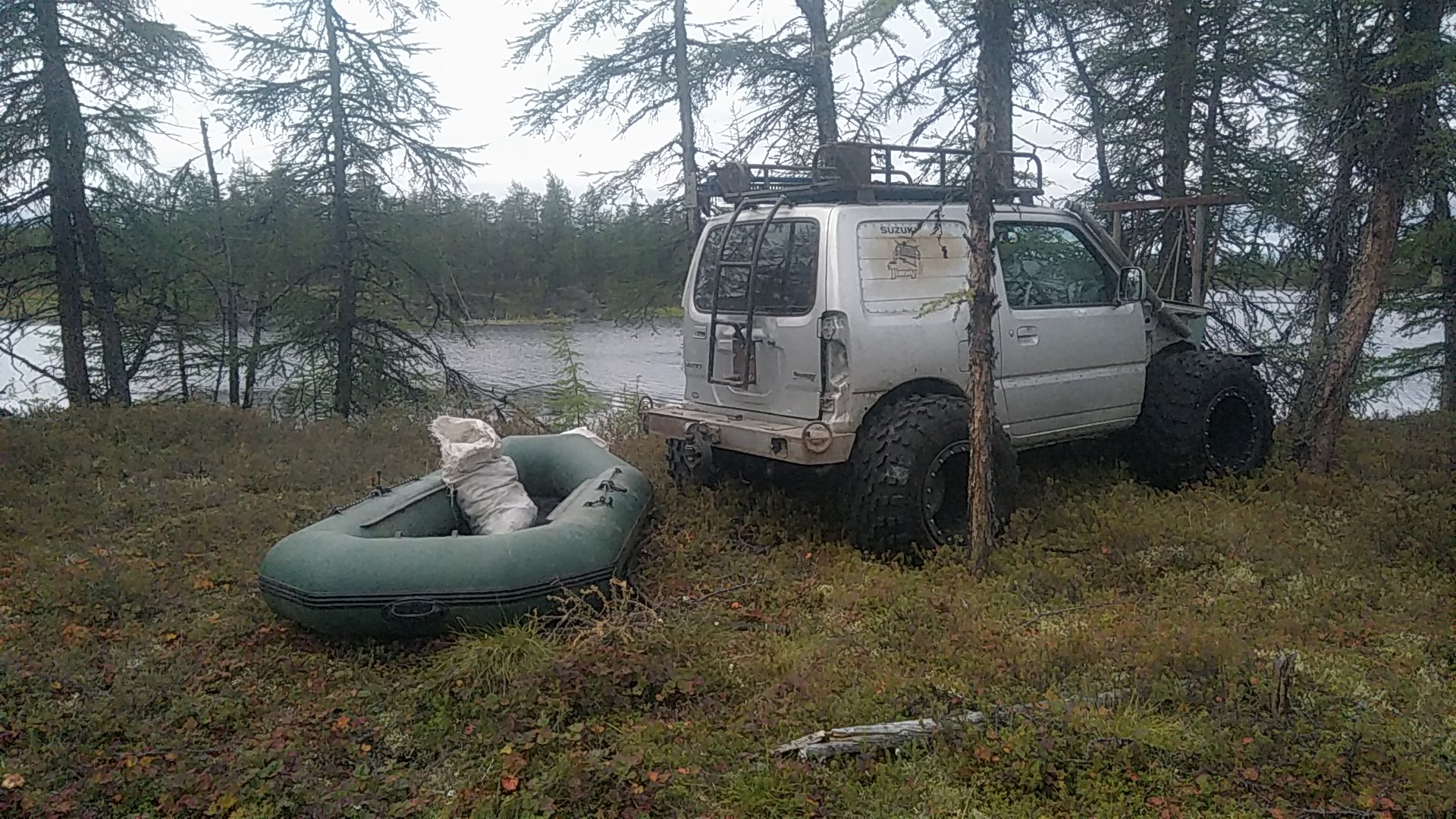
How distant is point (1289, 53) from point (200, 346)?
14661 millimetres

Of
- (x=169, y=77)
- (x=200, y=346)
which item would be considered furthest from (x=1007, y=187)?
(x=200, y=346)

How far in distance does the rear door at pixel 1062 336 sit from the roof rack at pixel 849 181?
1.28 feet

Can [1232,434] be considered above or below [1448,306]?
below

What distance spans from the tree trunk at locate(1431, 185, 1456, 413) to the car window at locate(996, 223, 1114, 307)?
452cm

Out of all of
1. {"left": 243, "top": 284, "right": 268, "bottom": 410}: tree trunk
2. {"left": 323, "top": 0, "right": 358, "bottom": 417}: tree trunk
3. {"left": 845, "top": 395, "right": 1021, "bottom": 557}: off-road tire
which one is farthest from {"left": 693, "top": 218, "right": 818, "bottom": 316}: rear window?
{"left": 243, "top": 284, "right": 268, "bottom": 410}: tree trunk

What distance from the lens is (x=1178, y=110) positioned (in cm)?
983

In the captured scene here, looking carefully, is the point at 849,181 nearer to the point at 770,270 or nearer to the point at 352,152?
the point at 770,270

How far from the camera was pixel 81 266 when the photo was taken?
1197 cm

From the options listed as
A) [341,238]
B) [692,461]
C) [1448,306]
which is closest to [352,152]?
[341,238]

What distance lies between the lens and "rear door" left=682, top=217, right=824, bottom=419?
5.71m

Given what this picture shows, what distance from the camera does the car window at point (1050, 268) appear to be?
641cm

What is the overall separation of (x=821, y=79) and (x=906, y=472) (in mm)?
7826

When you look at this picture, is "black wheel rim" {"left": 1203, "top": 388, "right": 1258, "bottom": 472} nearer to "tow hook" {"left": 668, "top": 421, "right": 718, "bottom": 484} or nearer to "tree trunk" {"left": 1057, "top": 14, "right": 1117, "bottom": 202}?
"tree trunk" {"left": 1057, "top": 14, "right": 1117, "bottom": 202}

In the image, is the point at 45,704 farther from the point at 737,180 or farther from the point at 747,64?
the point at 747,64
